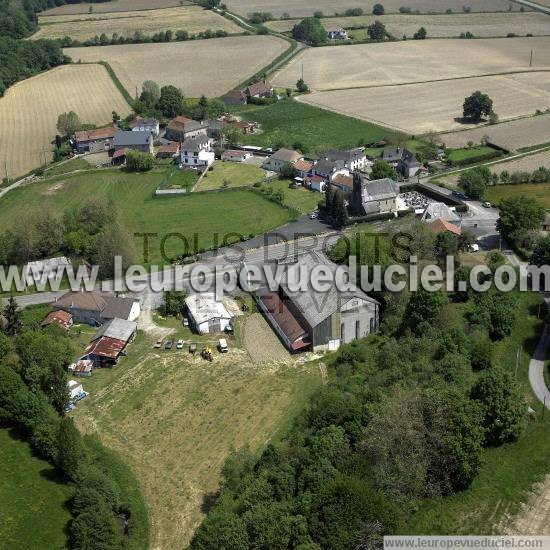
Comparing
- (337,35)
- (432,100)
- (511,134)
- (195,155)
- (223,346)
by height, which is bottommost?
(223,346)

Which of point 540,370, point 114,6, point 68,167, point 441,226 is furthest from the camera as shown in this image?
point 114,6

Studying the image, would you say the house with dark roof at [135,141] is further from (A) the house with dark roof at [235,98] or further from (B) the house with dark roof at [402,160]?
(B) the house with dark roof at [402,160]

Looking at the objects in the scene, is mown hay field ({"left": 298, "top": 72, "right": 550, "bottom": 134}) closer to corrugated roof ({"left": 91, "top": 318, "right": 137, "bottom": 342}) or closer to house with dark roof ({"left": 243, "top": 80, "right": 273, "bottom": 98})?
house with dark roof ({"left": 243, "top": 80, "right": 273, "bottom": 98})

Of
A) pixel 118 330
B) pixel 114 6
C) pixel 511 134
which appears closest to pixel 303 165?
pixel 511 134

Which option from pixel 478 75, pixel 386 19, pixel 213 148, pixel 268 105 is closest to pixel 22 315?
pixel 213 148

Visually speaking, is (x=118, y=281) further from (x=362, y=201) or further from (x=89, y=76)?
(x=89, y=76)

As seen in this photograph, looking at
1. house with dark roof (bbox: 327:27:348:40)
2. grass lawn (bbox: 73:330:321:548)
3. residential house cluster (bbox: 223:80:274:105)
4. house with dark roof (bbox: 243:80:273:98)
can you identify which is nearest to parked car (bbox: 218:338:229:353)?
grass lawn (bbox: 73:330:321:548)

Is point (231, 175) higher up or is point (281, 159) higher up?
point (281, 159)

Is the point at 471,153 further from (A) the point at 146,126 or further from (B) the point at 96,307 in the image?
(B) the point at 96,307
